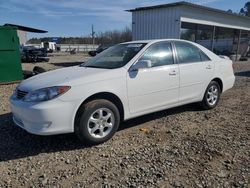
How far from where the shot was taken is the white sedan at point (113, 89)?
355 centimetres

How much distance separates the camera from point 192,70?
5074 mm

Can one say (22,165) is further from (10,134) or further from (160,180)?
(160,180)

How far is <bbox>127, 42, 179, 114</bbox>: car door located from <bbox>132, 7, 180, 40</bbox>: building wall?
1031 cm

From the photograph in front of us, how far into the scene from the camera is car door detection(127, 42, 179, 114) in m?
4.20

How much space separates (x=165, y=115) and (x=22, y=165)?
9.96 feet

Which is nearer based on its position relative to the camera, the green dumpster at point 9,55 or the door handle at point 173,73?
the door handle at point 173,73

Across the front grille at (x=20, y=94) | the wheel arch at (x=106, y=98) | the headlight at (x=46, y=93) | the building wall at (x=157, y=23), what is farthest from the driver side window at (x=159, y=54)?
the building wall at (x=157, y=23)

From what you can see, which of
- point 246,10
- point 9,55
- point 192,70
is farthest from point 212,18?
point 246,10

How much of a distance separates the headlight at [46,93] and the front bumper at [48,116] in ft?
0.24

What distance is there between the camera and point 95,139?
3.86 m

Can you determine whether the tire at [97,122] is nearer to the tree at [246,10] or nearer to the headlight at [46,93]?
the headlight at [46,93]

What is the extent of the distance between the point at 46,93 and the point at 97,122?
880mm

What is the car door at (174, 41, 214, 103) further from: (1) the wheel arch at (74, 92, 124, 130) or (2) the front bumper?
(2) the front bumper

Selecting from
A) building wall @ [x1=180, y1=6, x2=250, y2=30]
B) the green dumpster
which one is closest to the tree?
building wall @ [x1=180, y1=6, x2=250, y2=30]
